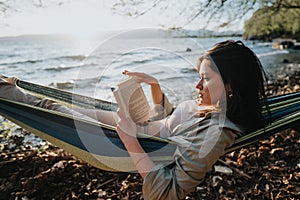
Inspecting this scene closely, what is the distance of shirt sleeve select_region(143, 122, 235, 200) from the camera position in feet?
3.12

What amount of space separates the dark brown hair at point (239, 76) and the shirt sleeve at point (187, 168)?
0.42ft

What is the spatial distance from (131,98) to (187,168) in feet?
1.01

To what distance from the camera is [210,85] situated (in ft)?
3.58

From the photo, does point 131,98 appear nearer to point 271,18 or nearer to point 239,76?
point 239,76

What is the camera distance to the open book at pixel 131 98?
100 centimetres

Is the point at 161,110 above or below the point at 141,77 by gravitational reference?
below

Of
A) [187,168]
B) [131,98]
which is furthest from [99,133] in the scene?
[187,168]

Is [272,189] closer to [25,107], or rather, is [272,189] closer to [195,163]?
[195,163]

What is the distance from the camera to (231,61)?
105 centimetres

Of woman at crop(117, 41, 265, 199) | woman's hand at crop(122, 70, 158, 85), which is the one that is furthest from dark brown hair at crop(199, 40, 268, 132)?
woman's hand at crop(122, 70, 158, 85)

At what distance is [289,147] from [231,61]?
125 centimetres

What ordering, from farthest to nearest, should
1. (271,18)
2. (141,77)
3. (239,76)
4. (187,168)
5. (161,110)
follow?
(271,18) → (161,110) → (141,77) → (239,76) → (187,168)

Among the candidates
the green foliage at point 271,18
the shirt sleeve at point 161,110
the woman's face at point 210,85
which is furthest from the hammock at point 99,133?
the green foliage at point 271,18

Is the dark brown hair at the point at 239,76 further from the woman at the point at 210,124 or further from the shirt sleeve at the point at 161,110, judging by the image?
the shirt sleeve at the point at 161,110
